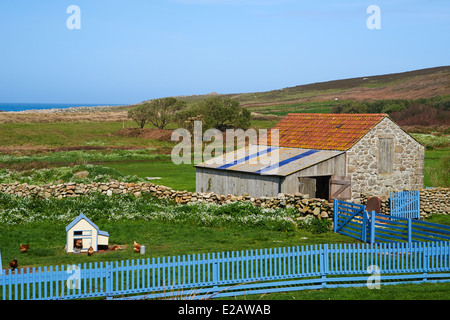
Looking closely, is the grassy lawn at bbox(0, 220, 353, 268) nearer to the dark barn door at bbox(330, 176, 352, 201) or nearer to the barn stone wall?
the dark barn door at bbox(330, 176, 352, 201)

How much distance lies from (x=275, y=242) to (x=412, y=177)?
1523 cm

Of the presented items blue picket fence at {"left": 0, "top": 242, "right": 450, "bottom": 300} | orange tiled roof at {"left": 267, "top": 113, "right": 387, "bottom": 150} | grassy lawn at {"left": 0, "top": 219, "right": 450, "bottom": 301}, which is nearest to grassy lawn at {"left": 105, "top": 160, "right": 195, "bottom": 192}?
orange tiled roof at {"left": 267, "top": 113, "right": 387, "bottom": 150}

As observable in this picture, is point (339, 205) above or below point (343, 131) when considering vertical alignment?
below

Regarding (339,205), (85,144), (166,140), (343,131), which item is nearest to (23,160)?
(85,144)

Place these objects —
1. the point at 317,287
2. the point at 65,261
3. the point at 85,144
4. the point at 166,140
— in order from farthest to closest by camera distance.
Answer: the point at 166,140 < the point at 85,144 < the point at 65,261 < the point at 317,287

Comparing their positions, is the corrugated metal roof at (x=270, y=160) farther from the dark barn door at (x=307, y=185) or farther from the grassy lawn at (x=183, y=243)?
the grassy lawn at (x=183, y=243)

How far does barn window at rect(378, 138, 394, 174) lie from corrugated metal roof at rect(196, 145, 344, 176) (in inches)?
117

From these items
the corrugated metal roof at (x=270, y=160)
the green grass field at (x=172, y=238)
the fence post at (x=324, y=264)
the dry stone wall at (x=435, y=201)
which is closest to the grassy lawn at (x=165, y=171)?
the green grass field at (x=172, y=238)

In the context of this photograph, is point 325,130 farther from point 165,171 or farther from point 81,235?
point 165,171

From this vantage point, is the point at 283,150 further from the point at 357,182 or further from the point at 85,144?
the point at 85,144

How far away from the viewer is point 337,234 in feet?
84.1

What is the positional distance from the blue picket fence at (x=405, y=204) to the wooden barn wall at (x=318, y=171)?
10.5 ft

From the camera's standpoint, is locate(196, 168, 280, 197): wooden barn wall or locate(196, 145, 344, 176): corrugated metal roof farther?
locate(196, 145, 344, 176): corrugated metal roof

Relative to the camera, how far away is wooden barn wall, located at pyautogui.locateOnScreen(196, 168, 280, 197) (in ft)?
99.0
